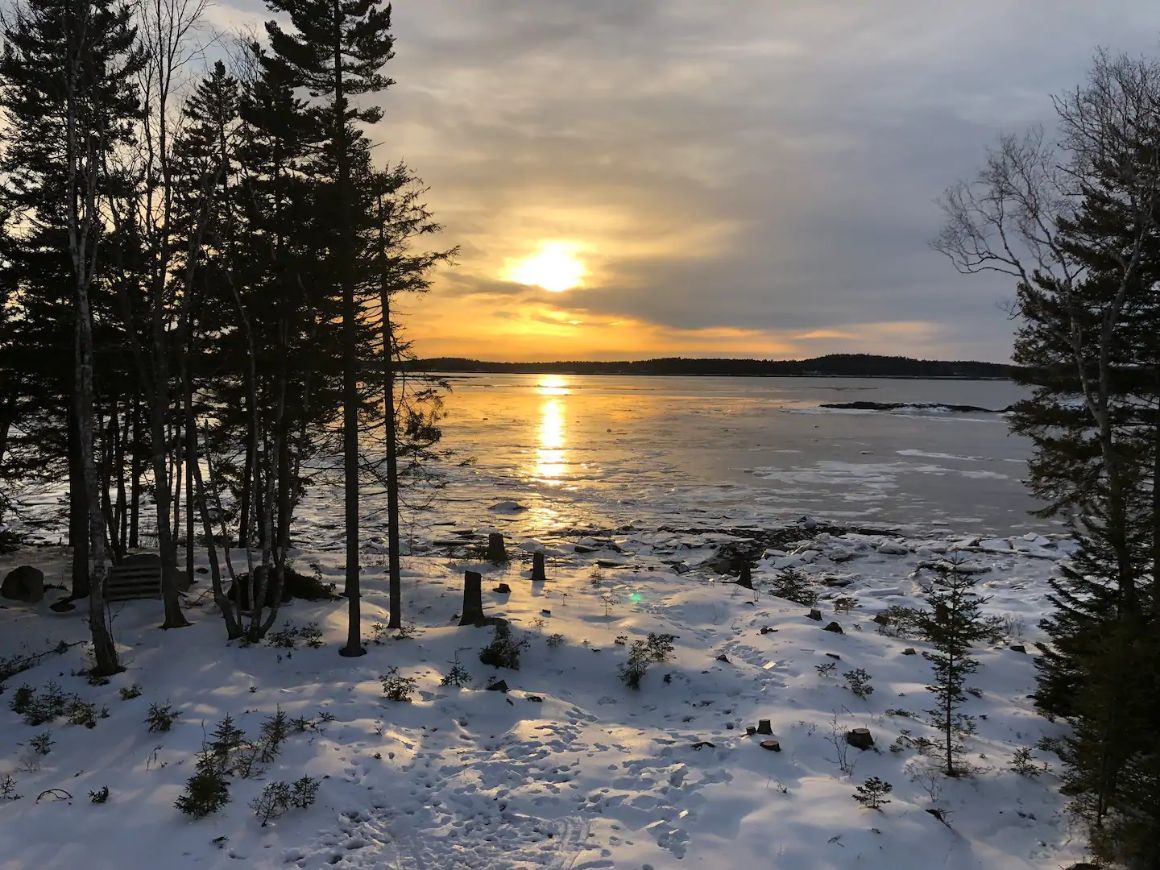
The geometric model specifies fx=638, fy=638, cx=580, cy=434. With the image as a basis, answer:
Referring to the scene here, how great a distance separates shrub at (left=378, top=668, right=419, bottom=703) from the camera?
35.5 ft

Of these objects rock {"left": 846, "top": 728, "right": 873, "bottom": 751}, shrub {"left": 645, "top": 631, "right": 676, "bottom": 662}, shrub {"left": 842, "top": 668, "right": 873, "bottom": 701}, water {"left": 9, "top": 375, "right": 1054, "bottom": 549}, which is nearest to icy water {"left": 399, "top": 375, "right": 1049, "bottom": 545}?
water {"left": 9, "top": 375, "right": 1054, "bottom": 549}

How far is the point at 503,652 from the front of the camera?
1276 centimetres

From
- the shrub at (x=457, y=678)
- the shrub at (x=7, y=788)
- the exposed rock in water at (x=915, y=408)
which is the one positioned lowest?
the shrub at (x=457, y=678)

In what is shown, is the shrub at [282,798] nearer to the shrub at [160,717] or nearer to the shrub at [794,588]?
the shrub at [160,717]

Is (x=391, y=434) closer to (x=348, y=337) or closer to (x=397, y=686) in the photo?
(x=348, y=337)

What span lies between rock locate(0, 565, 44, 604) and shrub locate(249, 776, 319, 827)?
12.7m

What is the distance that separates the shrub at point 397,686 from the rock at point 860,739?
703cm

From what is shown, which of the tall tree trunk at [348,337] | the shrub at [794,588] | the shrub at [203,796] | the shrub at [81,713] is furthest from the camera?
the shrub at [794,588]

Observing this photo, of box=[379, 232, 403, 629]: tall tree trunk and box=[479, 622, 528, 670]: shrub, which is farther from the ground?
box=[379, 232, 403, 629]: tall tree trunk

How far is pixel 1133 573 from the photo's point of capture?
8719mm

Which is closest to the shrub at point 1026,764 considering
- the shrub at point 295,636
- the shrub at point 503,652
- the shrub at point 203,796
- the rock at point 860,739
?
the rock at point 860,739

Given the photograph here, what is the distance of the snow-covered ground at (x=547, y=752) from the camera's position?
7.21 metres

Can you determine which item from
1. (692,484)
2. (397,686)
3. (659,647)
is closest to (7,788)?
(397,686)

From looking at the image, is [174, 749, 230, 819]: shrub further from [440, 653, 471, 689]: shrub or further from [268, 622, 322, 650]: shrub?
[268, 622, 322, 650]: shrub
